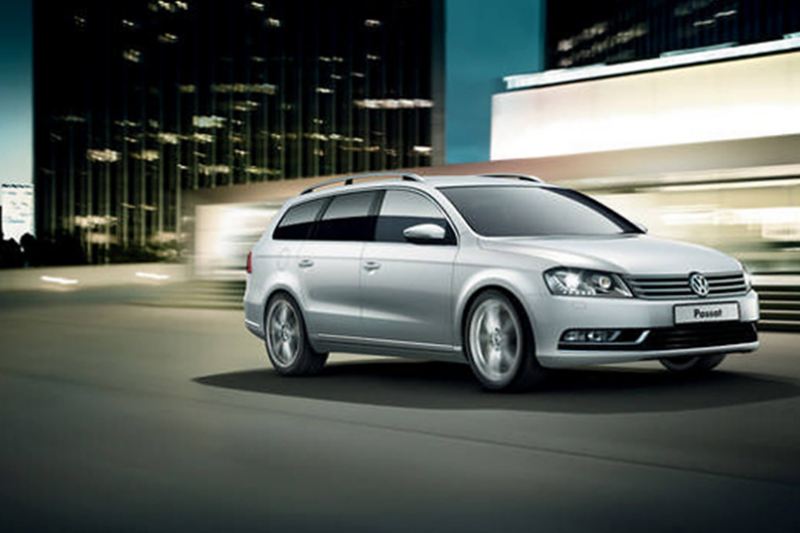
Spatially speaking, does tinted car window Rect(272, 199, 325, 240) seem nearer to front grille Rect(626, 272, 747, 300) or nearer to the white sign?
front grille Rect(626, 272, 747, 300)

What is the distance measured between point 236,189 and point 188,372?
1627 centimetres

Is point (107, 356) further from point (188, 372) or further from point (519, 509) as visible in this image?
point (519, 509)

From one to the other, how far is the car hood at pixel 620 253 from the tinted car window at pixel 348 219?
1498 mm

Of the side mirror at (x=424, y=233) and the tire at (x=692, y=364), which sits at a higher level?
the side mirror at (x=424, y=233)

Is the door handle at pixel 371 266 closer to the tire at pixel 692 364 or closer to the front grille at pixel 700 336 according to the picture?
the front grille at pixel 700 336

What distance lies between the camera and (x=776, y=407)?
9.00 m

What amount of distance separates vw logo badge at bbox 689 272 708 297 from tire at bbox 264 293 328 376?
3543 mm

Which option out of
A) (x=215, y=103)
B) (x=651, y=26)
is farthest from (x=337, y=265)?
(x=651, y=26)

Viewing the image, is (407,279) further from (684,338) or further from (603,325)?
(684,338)

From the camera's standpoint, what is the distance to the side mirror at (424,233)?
32.8 feet

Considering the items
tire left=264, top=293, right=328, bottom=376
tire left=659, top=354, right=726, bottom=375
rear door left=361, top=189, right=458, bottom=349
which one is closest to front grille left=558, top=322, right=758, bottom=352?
tire left=659, top=354, right=726, bottom=375

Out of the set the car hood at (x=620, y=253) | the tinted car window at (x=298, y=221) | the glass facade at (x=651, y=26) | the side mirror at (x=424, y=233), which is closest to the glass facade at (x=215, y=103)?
the glass facade at (x=651, y=26)

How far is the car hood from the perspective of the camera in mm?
9352

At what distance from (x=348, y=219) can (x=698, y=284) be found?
10.6ft
